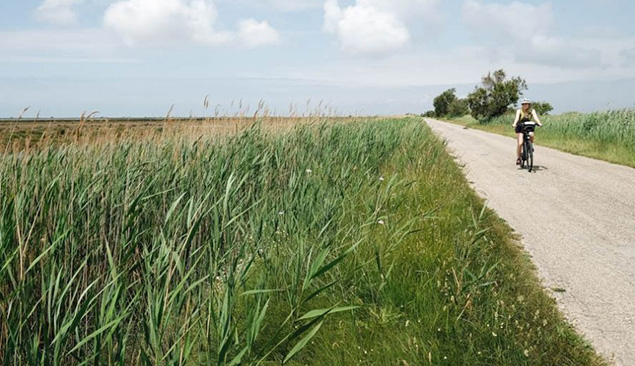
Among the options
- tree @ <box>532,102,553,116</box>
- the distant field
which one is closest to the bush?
tree @ <box>532,102,553,116</box>

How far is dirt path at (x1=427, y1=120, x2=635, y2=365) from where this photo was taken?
4.27 meters

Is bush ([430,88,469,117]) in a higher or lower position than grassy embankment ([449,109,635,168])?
higher

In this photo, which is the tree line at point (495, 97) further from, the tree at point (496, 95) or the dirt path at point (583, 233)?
the dirt path at point (583, 233)

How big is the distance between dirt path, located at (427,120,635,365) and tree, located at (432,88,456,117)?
384ft

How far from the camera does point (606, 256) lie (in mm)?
5965

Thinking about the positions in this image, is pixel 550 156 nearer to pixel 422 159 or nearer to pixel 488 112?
pixel 422 159

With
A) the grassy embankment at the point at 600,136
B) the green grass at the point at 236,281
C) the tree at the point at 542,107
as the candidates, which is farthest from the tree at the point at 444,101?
the green grass at the point at 236,281

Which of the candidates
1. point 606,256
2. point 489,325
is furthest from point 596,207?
point 489,325

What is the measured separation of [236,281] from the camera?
3227mm

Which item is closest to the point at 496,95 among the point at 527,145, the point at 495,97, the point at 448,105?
the point at 495,97

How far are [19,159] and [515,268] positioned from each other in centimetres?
542

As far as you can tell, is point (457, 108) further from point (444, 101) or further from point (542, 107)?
point (542, 107)

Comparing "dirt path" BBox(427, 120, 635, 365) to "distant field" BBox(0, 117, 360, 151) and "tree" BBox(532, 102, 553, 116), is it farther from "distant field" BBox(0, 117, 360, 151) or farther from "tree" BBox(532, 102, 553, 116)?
"tree" BBox(532, 102, 553, 116)

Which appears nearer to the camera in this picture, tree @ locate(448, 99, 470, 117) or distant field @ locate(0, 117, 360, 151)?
distant field @ locate(0, 117, 360, 151)
